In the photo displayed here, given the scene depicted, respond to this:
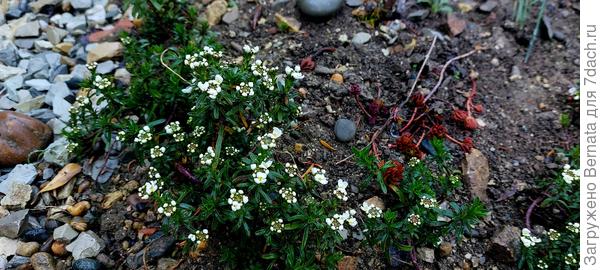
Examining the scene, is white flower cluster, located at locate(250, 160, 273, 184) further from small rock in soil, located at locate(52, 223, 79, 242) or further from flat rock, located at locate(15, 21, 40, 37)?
flat rock, located at locate(15, 21, 40, 37)

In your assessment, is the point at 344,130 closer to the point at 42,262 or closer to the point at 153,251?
the point at 153,251

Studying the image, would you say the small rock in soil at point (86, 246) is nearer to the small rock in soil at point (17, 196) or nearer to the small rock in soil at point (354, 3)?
the small rock in soil at point (17, 196)

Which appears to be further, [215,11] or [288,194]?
[215,11]

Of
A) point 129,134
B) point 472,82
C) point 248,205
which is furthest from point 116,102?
point 472,82

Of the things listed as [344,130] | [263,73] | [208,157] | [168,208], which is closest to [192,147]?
[208,157]

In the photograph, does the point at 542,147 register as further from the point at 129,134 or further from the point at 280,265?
the point at 129,134

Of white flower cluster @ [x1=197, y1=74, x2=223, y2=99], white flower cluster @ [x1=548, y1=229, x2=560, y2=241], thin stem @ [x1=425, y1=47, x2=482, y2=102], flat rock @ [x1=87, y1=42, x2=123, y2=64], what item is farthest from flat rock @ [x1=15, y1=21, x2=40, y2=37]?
white flower cluster @ [x1=548, y1=229, x2=560, y2=241]
